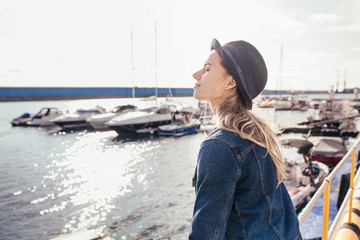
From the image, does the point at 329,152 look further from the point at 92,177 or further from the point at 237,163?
the point at 237,163

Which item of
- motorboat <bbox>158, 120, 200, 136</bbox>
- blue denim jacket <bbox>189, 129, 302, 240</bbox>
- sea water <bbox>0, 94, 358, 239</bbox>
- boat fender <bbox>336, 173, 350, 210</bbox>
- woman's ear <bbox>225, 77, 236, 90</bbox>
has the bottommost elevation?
sea water <bbox>0, 94, 358, 239</bbox>

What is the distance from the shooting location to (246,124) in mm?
1169

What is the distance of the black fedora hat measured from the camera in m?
1.20

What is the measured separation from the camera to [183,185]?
13.6 meters

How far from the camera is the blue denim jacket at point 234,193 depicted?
3.35 ft

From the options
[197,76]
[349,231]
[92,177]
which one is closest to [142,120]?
[92,177]

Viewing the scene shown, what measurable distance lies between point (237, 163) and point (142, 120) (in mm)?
28240

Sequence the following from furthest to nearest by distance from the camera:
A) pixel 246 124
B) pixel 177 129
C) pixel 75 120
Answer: pixel 75 120
pixel 177 129
pixel 246 124

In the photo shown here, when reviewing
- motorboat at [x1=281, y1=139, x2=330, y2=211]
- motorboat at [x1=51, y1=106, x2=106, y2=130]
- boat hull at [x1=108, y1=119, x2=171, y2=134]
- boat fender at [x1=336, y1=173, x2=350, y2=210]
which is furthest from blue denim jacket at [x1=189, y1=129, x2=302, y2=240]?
motorboat at [x1=51, y1=106, x2=106, y2=130]

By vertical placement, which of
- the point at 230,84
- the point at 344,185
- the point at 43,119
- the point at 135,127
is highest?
the point at 230,84

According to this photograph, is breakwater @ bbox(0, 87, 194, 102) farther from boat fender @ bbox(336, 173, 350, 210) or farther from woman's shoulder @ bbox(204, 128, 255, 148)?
woman's shoulder @ bbox(204, 128, 255, 148)

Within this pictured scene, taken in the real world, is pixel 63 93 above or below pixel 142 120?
above

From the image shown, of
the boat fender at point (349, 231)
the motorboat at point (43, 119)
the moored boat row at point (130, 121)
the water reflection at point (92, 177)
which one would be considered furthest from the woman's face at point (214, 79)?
the motorboat at point (43, 119)

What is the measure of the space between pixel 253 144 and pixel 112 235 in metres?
9.29
